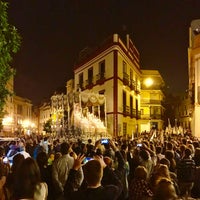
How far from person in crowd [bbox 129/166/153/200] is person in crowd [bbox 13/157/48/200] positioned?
72.3 inches

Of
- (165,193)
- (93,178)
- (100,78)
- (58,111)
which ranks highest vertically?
(100,78)

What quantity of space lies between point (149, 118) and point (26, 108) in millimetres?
42428

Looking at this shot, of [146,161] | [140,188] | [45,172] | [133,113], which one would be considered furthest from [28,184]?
[133,113]

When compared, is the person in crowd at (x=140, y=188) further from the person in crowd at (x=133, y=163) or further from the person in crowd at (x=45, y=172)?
the person in crowd at (x=133, y=163)

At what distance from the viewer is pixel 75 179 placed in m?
5.71

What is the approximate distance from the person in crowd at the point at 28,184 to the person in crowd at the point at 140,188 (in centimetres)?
184

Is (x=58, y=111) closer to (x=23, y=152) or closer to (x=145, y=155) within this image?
(x=23, y=152)

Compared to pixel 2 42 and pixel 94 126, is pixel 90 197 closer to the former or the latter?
pixel 2 42

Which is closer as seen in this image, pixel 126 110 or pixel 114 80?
pixel 114 80

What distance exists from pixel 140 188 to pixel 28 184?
217 centimetres

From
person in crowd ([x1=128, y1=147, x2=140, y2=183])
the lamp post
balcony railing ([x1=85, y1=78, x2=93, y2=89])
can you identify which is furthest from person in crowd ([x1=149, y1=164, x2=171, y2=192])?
balcony railing ([x1=85, y1=78, x2=93, y2=89])

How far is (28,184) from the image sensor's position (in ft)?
14.2

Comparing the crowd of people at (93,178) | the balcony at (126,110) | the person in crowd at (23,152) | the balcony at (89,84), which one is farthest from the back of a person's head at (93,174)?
the balcony at (89,84)

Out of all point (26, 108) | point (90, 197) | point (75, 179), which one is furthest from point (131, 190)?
point (26, 108)
